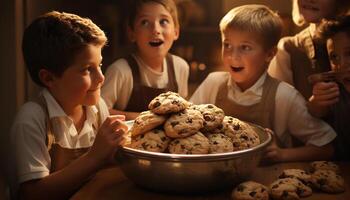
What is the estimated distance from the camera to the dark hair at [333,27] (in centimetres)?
133

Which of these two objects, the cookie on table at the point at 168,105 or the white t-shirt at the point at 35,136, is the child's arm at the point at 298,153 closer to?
the cookie on table at the point at 168,105

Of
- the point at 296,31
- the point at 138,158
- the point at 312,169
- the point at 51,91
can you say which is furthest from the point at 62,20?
the point at 296,31

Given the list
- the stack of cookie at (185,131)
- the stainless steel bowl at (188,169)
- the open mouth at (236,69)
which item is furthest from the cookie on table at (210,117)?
the open mouth at (236,69)

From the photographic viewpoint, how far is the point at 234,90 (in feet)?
4.88

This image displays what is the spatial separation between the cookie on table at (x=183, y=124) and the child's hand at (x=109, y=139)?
11 centimetres

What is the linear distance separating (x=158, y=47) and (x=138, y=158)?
2.06ft

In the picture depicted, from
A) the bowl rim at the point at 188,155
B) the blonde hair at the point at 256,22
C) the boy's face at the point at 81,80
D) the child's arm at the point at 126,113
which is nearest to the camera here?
the bowl rim at the point at 188,155

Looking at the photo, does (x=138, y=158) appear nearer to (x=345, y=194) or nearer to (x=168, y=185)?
(x=168, y=185)

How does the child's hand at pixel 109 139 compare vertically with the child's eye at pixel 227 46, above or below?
below

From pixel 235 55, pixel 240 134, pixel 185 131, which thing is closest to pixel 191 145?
pixel 185 131

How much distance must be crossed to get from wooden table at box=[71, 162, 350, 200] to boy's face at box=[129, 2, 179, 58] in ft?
1.58

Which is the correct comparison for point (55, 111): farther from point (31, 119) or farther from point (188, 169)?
point (188, 169)

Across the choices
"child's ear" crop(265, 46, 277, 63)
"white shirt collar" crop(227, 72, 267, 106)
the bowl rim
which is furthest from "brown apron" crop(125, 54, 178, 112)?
the bowl rim

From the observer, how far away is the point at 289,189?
1.03m
